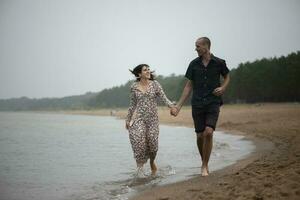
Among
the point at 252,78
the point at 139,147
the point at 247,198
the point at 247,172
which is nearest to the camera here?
the point at 247,198

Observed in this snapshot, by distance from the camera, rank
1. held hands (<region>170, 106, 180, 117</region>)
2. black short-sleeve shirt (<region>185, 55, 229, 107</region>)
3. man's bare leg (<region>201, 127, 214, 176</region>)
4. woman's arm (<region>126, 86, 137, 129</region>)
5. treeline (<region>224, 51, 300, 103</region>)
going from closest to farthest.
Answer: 1. man's bare leg (<region>201, 127, 214, 176</region>)
2. black short-sleeve shirt (<region>185, 55, 229, 107</region>)
3. held hands (<region>170, 106, 180, 117</region>)
4. woman's arm (<region>126, 86, 137, 129</region>)
5. treeline (<region>224, 51, 300, 103</region>)

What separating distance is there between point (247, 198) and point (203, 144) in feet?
8.12

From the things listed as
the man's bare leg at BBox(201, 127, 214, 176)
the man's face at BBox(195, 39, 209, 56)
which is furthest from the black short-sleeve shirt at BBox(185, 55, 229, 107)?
the man's bare leg at BBox(201, 127, 214, 176)

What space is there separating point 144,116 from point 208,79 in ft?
4.94

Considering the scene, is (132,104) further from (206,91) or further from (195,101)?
(206,91)

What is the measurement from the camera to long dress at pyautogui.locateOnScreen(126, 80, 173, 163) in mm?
7711

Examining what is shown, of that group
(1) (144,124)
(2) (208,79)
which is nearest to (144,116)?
(1) (144,124)

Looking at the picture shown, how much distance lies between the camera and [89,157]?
499 inches

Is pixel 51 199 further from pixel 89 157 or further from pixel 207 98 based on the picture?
pixel 89 157

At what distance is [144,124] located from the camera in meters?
7.79

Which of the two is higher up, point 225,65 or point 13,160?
point 225,65

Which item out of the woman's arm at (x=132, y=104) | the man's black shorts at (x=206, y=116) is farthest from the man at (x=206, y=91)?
the woman's arm at (x=132, y=104)

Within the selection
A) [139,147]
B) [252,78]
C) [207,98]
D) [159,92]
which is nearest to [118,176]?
[139,147]

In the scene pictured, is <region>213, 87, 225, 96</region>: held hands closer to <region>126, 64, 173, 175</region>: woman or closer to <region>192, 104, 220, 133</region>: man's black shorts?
<region>192, 104, 220, 133</region>: man's black shorts
